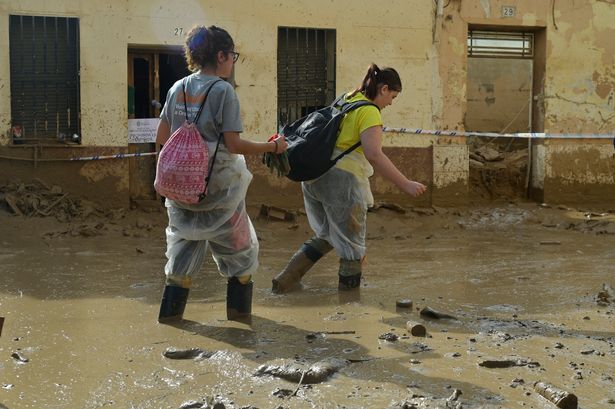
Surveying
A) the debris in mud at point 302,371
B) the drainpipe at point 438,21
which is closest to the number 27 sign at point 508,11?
the drainpipe at point 438,21

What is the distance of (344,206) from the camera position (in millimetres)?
5430

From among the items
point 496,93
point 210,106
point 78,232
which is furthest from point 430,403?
point 496,93

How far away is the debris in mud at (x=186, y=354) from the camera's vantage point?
3.83 meters

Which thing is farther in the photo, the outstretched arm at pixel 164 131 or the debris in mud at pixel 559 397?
the outstretched arm at pixel 164 131

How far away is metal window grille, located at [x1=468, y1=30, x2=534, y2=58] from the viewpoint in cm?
1245

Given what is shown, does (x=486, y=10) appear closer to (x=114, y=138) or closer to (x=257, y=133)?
(x=257, y=133)

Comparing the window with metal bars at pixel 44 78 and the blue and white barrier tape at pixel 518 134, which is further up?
the window with metal bars at pixel 44 78

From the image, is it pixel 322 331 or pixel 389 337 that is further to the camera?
pixel 322 331

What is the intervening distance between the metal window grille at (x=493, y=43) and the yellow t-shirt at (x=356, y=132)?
24.8ft

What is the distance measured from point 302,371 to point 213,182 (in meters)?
1.36

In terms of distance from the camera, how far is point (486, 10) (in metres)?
11.9

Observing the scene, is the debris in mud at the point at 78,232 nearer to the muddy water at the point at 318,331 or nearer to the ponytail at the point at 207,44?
the muddy water at the point at 318,331

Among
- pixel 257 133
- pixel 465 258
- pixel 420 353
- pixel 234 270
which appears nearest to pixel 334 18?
pixel 257 133

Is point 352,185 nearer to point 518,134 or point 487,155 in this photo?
point 518,134
